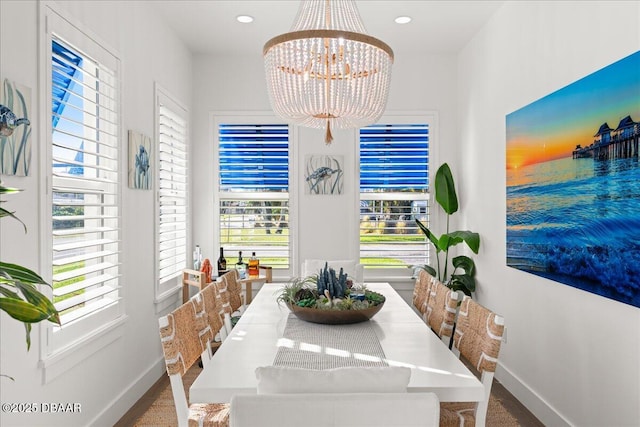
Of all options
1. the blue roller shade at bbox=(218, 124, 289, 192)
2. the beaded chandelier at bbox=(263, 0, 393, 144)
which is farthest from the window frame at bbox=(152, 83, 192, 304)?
the beaded chandelier at bbox=(263, 0, 393, 144)

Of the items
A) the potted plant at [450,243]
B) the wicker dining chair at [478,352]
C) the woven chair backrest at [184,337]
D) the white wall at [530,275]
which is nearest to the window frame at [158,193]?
the woven chair backrest at [184,337]

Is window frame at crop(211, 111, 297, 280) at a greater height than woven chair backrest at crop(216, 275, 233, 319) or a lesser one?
greater

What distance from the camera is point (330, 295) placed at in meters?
2.34

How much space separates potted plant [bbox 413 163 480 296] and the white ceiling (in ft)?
3.92

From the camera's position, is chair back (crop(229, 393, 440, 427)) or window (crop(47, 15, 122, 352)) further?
window (crop(47, 15, 122, 352))

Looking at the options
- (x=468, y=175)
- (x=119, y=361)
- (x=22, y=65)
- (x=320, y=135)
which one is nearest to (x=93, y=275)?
(x=119, y=361)

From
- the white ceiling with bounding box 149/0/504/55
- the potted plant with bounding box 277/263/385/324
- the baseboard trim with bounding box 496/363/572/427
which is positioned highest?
the white ceiling with bounding box 149/0/504/55

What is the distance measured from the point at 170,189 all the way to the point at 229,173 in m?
0.82

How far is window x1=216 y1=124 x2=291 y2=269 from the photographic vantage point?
460 centimetres

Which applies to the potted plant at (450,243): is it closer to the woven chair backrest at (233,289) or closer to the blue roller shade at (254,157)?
the blue roller shade at (254,157)

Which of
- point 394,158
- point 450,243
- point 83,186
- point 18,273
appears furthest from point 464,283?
point 18,273

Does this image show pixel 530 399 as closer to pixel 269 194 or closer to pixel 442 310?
pixel 442 310

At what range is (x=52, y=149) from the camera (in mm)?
2186

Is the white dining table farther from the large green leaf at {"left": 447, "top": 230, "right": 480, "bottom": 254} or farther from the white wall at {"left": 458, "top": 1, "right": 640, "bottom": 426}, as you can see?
the large green leaf at {"left": 447, "top": 230, "right": 480, "bottom": 254}
